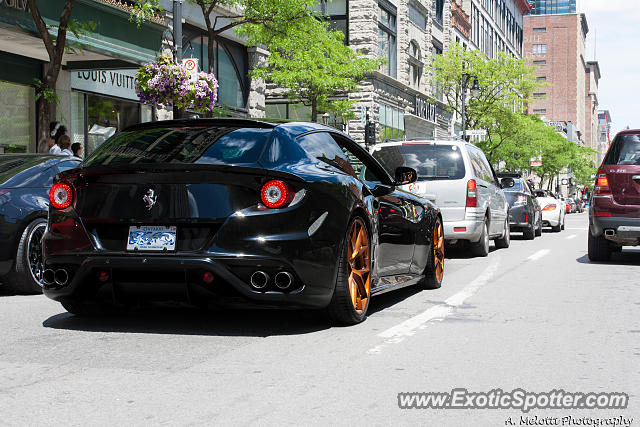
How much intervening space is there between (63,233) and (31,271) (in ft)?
9.59

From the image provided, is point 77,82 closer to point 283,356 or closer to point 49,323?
point 49,323

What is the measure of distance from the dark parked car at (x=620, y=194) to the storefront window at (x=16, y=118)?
41.5ft

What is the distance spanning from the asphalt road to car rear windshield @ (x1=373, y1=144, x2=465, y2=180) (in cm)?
530

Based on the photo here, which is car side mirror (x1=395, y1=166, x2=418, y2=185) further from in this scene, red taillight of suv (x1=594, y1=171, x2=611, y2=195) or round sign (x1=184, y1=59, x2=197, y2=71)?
round sign (x1=184, y1=59, x2=197, y2=71)

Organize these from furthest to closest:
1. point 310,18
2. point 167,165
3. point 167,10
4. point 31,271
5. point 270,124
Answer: point 167,10 < point 310,18 < point 31,271 < point 270,124 < point 167,165

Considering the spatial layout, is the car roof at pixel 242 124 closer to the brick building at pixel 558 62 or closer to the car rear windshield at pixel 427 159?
the car rear windshield at pixel 427 159

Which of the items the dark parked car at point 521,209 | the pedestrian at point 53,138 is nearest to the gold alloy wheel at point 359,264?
the pedestrian at point 53,138

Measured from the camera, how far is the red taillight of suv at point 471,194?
1370cm

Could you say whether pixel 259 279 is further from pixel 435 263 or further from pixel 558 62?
pixel 558 62

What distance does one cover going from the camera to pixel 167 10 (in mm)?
23594

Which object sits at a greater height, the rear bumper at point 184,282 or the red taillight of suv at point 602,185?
the red taillight of suv at point 602,185

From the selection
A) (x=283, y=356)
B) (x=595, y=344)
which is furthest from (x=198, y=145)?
(x=595, y=344)

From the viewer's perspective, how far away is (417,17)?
49.4 m

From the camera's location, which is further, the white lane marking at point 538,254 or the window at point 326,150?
the white lane marking at point 538,254
